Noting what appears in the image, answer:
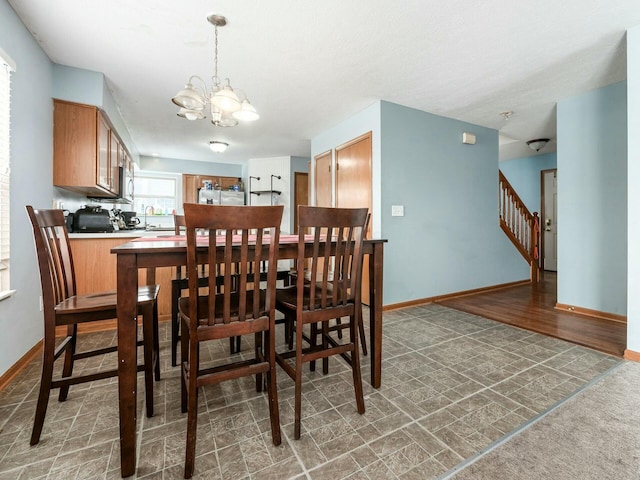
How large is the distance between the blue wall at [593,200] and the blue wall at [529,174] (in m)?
3.15

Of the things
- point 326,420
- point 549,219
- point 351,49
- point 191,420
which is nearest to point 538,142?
point 549,219

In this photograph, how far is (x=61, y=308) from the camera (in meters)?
1.39

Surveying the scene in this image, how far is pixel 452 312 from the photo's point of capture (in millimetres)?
3500

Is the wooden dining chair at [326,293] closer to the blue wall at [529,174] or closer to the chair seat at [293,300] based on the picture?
the chair seat at [293,300]

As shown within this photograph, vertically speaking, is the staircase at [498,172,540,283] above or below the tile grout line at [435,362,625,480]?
above

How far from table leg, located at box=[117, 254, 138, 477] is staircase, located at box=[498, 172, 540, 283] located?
5.13 metres

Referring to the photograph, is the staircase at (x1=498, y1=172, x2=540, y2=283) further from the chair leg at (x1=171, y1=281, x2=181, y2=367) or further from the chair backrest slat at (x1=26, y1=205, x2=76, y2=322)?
the chair backrest slat at (x1=26, y1=205, x2=76, y2=322)

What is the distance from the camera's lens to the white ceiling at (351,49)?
2.06 meters

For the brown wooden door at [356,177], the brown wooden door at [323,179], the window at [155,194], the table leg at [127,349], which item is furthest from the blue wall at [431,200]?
the window at [155,194]

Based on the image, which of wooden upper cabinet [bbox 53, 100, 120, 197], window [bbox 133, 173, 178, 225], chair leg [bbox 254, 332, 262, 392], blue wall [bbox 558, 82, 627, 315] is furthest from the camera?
window [bbox 133, 173, 178, 225]

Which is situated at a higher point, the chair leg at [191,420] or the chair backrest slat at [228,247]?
the chair backrest slat at [228,247]

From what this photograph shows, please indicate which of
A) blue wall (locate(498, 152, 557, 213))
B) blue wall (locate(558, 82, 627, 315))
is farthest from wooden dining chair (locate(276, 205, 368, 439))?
blue wall (locate(498, 152, 557, 213))

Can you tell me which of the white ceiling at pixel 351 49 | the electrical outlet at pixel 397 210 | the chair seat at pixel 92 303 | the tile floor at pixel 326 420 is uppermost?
the white ceiling at pixel 351 49

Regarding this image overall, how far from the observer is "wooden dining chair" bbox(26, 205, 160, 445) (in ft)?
4.43
